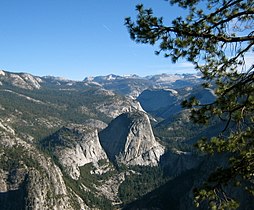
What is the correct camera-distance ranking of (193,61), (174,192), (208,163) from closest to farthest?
1. (193,61)
2. (208,163)
3. (174,192)

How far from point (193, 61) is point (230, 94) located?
270 cm

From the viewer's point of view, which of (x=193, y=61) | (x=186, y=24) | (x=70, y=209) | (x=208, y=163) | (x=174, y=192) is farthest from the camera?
(x=70, y=209)

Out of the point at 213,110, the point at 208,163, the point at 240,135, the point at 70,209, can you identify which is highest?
the point at 213,110

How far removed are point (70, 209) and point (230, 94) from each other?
7593 inches

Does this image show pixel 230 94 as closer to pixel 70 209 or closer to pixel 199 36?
pixel 199 36

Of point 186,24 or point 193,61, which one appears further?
point 193,61

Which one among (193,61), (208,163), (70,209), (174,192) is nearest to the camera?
(193,61)

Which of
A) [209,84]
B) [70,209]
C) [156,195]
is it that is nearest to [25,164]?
[70,209]

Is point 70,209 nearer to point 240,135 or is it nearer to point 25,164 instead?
point 25,164

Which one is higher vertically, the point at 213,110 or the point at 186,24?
the point at 186,24

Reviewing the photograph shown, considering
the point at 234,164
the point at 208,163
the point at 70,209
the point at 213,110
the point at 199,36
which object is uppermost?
the point at 199,36

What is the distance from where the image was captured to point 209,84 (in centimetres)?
1900

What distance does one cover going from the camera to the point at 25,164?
199500 millimetres

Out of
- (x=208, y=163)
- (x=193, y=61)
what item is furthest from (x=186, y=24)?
(x=208, y=163)
